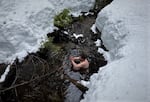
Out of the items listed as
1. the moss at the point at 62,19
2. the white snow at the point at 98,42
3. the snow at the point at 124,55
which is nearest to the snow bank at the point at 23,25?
the moss at the point at 62,19

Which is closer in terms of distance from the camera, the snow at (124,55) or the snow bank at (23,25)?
the snow at (124,55)

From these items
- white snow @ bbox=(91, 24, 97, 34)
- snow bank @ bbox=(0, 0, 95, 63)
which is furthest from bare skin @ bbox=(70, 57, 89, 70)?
white snow @ bbox=(91, 24, 97, 34)

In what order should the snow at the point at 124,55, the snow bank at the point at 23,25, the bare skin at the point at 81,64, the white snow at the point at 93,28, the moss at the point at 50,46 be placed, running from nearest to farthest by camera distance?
the snow at the point at 124,55
the bare skin at the point at 81,64
the snow bank at the point at 23,25
the moss at the point at 50,46
the white snow at the point at 93,28

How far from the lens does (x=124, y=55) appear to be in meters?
6.01

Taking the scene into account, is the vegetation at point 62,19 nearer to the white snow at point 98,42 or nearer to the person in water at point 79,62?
the white snow at point 98,42

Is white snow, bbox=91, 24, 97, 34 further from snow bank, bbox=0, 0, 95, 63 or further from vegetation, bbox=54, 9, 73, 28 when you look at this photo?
snow bank, bbox=0, 0, 95, 63

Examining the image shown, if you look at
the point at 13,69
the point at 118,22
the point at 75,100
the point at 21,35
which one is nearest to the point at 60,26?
the point at 21,35

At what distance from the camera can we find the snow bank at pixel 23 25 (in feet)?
23.8

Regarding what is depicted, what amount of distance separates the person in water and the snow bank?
1247 mm

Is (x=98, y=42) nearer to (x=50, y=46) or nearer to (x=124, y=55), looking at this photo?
(x=50, y=46)

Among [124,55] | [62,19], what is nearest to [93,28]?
[62,19]

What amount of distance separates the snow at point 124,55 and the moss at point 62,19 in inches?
42.5

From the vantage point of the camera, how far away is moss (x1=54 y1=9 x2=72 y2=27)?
8383 mm

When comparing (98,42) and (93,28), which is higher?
(93,28)
